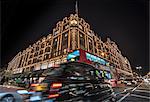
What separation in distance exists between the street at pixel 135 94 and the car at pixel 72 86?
21.6 inches

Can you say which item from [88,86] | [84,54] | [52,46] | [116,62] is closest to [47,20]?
[52,46]

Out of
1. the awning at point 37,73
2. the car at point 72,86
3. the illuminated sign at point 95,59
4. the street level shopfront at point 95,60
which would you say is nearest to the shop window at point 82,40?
the street level shopfront at point 95,60

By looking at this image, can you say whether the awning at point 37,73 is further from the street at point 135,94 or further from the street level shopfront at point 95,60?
the street at point 135,94

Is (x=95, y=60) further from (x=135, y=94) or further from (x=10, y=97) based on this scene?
(x=10, y=97)

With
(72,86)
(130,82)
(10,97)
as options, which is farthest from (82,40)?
(10,97)

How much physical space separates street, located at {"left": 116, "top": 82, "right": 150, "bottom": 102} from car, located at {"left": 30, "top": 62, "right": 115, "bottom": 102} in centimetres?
55

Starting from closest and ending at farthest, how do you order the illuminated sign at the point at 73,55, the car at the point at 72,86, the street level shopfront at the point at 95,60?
the car at the point at 72,86 < the street level shopfront at the point at 95,60 < the illuminated sign at the point at 73,55

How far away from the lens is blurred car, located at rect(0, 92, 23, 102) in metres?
3.68

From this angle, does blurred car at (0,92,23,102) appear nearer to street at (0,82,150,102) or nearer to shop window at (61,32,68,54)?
street at (0,82,150,102)

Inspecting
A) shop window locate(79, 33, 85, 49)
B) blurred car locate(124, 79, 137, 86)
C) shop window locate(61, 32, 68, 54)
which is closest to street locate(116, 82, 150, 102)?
blurred car locate(124, 79, 137, 86)

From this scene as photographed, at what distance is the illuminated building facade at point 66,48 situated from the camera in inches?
180

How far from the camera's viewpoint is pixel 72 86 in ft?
11.2

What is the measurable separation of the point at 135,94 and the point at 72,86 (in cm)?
153

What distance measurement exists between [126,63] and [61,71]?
1808 millimetres
